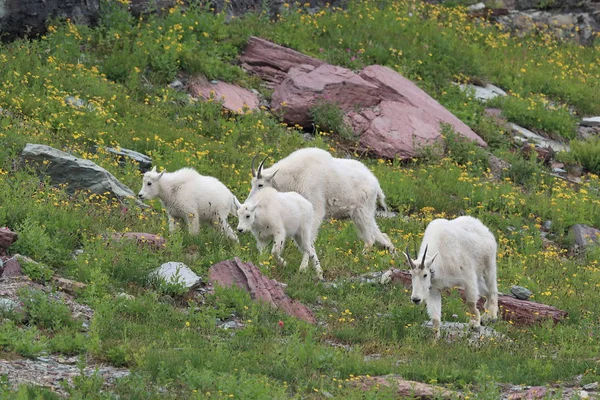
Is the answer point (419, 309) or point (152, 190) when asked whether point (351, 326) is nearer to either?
point (419, 309)

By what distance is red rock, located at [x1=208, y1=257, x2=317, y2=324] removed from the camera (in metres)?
11.5

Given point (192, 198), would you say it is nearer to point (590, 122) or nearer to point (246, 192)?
point (246, 192)

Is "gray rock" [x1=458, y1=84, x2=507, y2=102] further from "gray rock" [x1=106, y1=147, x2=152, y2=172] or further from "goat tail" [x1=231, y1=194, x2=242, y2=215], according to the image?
"goat tail" [x1=231, y1=194, x2=242, y2=215]

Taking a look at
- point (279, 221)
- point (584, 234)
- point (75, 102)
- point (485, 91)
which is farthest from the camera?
point (485, 91)

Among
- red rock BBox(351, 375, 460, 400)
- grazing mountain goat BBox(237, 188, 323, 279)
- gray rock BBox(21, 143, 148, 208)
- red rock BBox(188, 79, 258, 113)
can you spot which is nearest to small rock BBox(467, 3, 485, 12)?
red rock BBox(188, 79, 258, 113)

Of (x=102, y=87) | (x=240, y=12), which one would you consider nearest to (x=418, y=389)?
(x=102, y=87)

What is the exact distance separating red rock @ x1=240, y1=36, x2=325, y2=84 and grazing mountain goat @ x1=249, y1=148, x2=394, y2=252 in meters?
8.22

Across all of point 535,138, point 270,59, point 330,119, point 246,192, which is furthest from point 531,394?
point 270,59

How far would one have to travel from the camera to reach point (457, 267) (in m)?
11.8

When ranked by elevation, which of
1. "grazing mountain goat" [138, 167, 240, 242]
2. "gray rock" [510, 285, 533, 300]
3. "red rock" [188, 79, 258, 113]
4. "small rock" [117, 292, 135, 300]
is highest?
"small rock" [117, 292, 135, 300]

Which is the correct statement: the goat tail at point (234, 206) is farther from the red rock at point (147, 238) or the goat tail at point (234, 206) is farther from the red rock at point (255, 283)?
the red rock at point (255, 283)

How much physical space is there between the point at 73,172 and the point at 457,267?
19.0 feet

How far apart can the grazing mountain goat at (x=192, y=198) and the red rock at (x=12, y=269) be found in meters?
2.63

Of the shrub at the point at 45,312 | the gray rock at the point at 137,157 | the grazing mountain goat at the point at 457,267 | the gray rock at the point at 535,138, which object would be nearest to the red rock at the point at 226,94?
the gray rock at the point at 137,157
